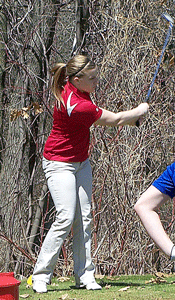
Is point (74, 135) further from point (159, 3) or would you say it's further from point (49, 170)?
point (159, 3)

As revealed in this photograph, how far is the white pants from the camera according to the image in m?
4.36

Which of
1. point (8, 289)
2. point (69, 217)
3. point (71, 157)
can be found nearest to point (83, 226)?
point (69, 217)

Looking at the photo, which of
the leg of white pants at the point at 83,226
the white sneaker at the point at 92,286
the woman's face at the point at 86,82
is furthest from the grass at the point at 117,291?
the woman's face at the point at 86,82

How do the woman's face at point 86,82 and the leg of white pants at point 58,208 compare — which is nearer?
the leg of white pants at point 58,208

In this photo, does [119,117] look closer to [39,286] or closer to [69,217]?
[69,217]

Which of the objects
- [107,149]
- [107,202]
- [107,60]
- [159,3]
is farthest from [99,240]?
[159,3]

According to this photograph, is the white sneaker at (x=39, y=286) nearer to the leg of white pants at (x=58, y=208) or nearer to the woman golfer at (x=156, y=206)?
the leg of white pants at (x=58, y=208)

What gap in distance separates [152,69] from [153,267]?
2.35 meters

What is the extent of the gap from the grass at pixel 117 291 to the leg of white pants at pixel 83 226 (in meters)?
0.15

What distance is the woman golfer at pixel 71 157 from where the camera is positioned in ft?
14.3

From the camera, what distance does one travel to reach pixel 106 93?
6461 millimetres

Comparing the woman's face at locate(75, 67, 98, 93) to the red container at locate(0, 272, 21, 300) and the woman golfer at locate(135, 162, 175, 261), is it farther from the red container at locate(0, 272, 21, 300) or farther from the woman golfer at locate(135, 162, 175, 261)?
the red container at locate(0, 272, 21, 300)

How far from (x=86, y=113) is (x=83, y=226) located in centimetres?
96

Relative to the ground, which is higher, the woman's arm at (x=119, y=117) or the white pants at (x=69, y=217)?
the woman's arm at (x=119, y=117)
